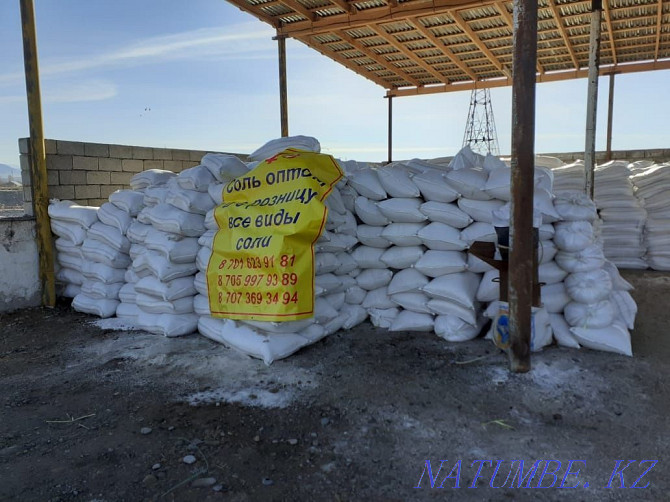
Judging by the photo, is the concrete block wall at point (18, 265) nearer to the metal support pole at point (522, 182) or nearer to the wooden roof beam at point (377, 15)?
the wooden roof beam at point (377, 15)

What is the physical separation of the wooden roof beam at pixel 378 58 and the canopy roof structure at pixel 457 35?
2 cm

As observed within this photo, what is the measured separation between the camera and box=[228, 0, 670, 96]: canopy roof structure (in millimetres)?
6035

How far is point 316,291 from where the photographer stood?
3.33m

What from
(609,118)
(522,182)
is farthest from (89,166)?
(609,118)

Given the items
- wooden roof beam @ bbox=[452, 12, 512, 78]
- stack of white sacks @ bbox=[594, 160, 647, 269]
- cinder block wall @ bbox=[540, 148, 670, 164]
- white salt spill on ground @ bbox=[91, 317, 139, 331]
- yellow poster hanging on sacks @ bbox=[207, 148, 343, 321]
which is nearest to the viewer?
yellow poster hanging on sacks @ bbox=[207, 148, 343, 321]

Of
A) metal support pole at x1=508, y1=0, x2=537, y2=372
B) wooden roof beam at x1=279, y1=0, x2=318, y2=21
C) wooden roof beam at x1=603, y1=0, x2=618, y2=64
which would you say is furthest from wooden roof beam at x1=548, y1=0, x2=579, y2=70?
metal support pole at x1=508, y1=0, x2=537, y2=372

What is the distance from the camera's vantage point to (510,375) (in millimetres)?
2783

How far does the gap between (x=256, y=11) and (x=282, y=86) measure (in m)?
1.05

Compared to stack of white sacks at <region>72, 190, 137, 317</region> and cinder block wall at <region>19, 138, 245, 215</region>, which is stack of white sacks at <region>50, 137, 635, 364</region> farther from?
cinder block wall at <region>19, 138, 245, 215</region>

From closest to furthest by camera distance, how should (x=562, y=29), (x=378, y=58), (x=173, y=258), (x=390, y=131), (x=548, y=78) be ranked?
(x=173, y=258)
(x=562, y=29)
(x=378, y=58)
(x=548, y=78)
(x=390, y=131)

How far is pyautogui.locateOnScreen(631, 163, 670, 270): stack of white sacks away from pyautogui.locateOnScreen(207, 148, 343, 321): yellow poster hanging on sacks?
4.63 meters

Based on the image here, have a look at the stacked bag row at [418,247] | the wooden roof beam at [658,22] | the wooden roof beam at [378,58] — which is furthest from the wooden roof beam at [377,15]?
the stacked bag row at [418,247]

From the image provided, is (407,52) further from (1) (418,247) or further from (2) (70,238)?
(2) (70,238)

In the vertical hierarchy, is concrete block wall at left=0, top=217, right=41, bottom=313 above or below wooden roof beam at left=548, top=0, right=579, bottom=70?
below
